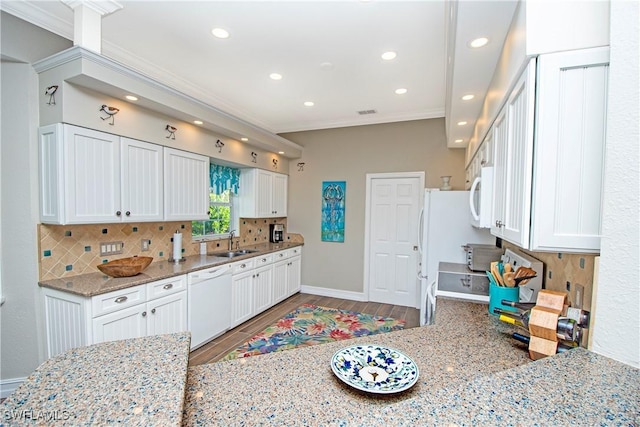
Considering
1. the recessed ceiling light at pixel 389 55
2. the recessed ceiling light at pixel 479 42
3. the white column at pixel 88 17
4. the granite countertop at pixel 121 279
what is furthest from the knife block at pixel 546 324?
the white column at pixel 88 17

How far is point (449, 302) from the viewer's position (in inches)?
83.1

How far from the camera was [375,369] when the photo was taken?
1.05 metres

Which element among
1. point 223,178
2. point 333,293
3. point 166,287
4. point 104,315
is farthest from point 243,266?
point 333,293

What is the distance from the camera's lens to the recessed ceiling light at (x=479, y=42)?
163 centimetres

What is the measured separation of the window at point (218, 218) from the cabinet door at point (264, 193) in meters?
0.41

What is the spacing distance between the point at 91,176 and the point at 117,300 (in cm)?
103

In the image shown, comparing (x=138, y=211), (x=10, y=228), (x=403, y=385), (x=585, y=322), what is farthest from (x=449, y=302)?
(x=10, y=228)

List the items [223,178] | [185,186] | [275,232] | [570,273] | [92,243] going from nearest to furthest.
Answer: [570,273]
[92,243]
[185,186]
[223,178]
[275,232]

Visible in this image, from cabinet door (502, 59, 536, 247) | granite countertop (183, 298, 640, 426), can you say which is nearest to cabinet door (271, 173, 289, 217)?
granite countertop (183, 298, 640, 426)

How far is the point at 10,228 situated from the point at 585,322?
3.60 metres

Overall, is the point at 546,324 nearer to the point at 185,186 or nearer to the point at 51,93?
the point at 185,186

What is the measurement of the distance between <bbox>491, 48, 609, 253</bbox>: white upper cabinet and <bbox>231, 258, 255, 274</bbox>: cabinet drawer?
3035 mm

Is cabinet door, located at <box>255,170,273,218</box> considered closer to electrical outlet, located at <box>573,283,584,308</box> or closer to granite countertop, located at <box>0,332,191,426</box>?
granite countertop, located at <box>0,332,191,426</box>

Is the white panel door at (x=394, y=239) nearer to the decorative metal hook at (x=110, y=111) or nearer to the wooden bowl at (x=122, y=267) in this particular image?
the wooden bowl at (x=122, y=267)
